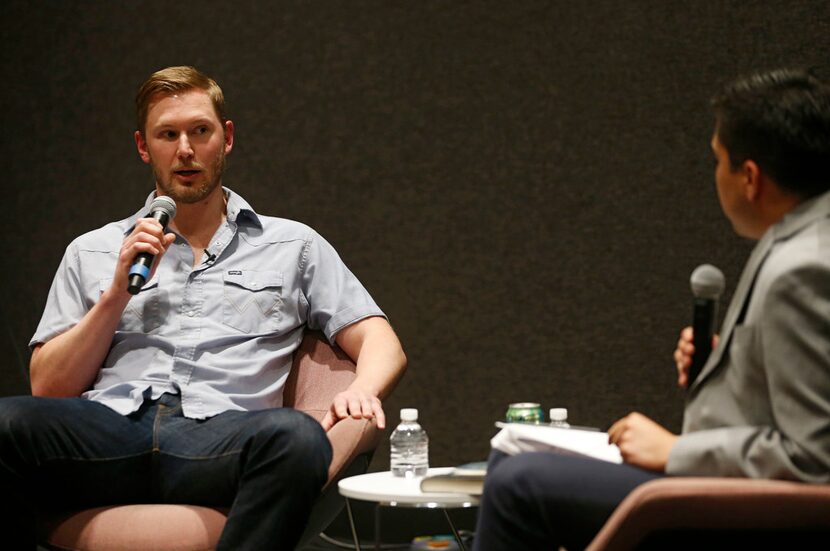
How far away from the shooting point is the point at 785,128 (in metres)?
1.33

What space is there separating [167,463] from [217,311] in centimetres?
43

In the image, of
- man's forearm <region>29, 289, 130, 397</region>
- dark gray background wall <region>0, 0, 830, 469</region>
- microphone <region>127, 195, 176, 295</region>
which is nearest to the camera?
microphone <region>127, 195, 176, 295</region>

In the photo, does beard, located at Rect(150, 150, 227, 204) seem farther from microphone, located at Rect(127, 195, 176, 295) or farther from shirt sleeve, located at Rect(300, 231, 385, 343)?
shirt sleeve, located at Rect(300, 231, 385, 343)

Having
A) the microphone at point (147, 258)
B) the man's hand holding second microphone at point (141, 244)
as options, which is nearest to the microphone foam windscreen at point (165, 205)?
the microphone at point (147, 258)

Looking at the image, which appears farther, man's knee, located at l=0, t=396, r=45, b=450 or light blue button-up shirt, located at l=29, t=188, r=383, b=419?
light blue button-up shirt, located at l=29, t=188, r=383, b=419

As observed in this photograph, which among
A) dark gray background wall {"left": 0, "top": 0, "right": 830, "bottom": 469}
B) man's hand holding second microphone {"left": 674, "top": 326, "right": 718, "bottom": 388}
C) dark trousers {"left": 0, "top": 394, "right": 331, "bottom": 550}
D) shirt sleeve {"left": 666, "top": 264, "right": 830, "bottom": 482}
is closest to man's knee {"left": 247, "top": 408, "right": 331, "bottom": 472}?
dark trousers {"left": 0, "top": 394, "right": 331, "bottom": 550}

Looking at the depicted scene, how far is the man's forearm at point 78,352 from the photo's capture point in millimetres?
2086

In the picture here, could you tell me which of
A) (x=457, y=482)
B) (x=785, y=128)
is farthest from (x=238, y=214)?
(x=785, y=128)

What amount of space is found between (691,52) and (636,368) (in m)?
1.08

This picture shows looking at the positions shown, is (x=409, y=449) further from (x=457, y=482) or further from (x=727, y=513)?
(x=727, y=513)

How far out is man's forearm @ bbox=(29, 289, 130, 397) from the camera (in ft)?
6.84

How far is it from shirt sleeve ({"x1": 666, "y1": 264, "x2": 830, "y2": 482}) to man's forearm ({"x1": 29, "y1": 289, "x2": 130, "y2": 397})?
4.50 ft

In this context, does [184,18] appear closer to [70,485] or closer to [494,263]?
[494,263]

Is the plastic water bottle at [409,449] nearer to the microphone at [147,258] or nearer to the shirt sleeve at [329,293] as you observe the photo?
the shirt sleeve at [329,293]
